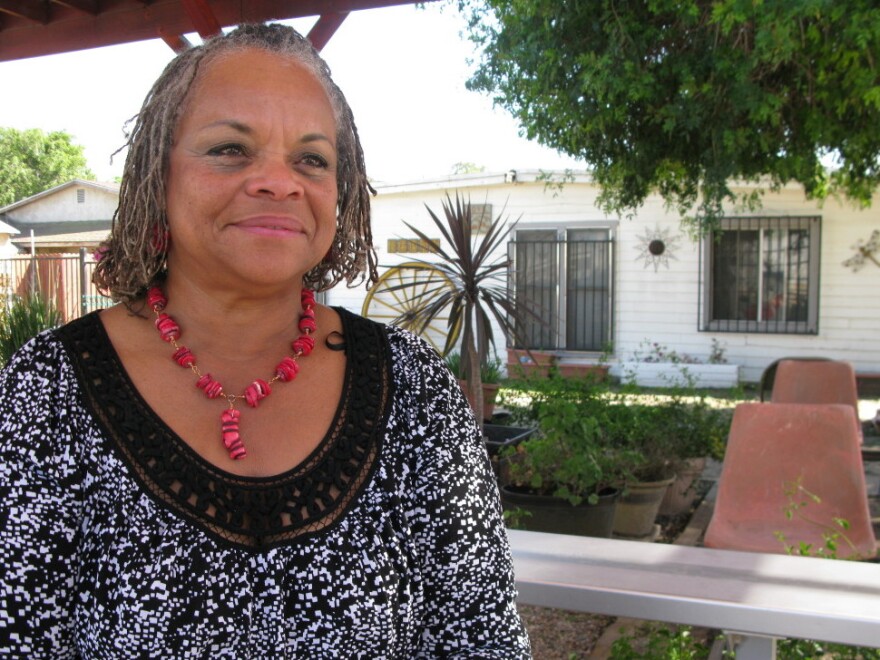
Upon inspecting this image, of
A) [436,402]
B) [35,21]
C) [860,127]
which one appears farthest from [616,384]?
[436,402]

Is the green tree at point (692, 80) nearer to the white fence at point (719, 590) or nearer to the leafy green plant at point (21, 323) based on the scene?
the white fence at point (719, 590)

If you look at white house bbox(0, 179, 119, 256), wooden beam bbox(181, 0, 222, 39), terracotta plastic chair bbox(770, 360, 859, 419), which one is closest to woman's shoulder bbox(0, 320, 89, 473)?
wooden beam bbox(181, 0, 222, 39)

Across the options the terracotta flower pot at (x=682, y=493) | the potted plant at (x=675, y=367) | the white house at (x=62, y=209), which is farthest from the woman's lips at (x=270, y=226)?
the white house at (x=62, y=209)

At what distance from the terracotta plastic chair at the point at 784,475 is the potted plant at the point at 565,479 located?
58 cm

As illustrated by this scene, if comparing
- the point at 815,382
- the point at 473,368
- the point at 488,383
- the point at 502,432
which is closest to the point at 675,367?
the point at 488,383

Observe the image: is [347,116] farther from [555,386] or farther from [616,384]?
[616,384]

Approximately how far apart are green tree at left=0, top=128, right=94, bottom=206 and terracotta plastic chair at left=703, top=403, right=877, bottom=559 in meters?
43.0

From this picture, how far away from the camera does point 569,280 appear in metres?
11.4

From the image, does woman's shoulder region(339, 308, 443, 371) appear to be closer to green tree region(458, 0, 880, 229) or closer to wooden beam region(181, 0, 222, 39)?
wooden beam region(181, 0, 222, 39)

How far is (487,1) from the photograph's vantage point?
4773mm

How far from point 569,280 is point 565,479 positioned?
25.0ft

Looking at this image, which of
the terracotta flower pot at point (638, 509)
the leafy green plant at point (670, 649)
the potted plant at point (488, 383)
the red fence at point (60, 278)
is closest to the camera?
the leafy green plant at point (670, 649)

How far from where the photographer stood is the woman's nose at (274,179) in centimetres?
118

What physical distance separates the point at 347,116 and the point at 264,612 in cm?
77
